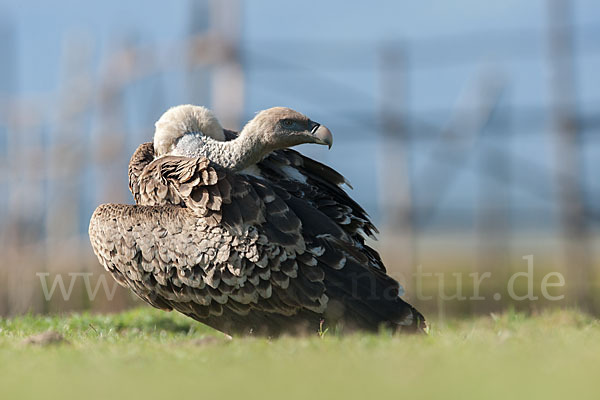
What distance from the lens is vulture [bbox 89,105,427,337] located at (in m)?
7.36

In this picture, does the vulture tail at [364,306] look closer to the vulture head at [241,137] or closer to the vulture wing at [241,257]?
the vulture wing at [241,257]

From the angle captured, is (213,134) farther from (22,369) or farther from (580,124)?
(580,124)

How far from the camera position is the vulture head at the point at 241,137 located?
8.48 m

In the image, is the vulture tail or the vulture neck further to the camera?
the vulture neck

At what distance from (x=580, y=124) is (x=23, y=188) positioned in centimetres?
1539

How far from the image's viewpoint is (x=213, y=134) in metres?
8.96

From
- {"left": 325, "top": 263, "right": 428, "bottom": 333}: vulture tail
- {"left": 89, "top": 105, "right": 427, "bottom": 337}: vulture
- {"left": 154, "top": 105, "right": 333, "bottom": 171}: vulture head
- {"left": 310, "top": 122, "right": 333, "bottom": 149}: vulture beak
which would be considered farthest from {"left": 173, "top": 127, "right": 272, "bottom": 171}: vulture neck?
{"left": 325, "top": 263, "right": 428, "bottom": 333}: vulture tail

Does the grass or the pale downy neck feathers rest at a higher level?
the pale downy neck feathers

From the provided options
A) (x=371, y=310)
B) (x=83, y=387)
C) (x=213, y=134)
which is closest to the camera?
(x=83, y=387)

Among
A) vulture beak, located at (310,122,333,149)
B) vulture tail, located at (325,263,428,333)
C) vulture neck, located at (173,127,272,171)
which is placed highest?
vulture beak, located at (310,122,333,149)

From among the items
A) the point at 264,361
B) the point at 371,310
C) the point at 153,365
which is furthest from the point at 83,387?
the point at 371,310

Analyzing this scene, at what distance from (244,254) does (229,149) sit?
5.05ft

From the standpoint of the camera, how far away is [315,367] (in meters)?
4.74

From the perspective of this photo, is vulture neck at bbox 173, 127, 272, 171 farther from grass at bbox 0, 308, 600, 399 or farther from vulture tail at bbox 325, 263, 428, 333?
grass at bbox 0, 308, 600, 399
